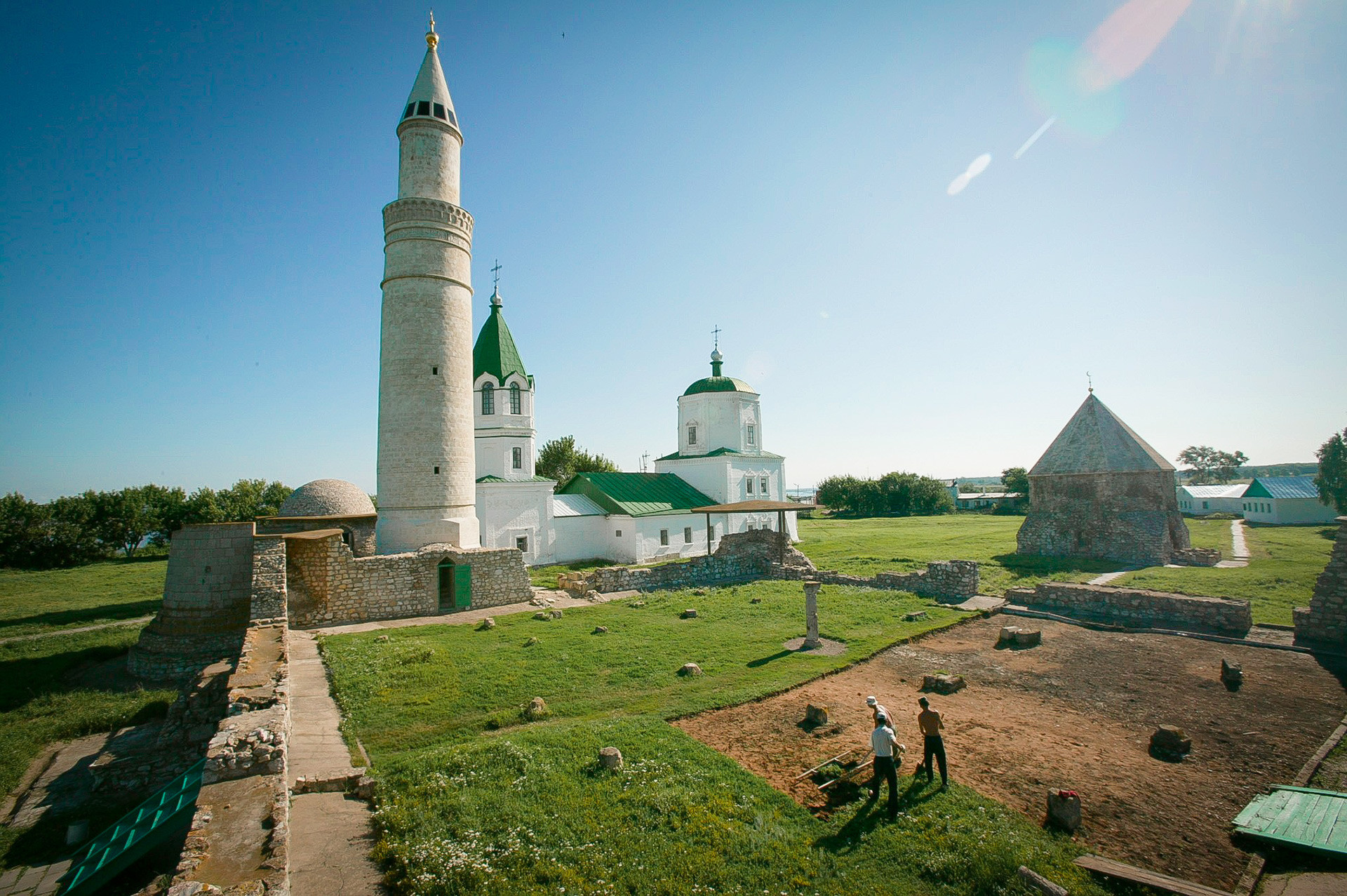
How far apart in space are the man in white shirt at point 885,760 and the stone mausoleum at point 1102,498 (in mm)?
24239

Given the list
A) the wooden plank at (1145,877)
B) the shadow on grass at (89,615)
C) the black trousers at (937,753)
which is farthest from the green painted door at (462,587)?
the wooden plank at (1145,877)

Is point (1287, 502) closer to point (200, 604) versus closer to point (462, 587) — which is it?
point (462, 587)

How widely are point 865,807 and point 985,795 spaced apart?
1571mm

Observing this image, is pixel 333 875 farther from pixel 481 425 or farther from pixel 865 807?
pixel 481 425

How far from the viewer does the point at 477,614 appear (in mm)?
18266

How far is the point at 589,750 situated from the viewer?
327 inches

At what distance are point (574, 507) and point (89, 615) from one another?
19.6 m

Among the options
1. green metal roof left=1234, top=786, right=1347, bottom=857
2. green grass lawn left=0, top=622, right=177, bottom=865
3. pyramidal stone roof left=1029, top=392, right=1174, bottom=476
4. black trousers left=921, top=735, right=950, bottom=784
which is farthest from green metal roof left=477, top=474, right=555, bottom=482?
green metal roof left=1234, top=786, right=1347, bottom=857

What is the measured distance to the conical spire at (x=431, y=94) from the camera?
19.5m

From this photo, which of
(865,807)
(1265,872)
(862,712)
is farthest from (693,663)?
(1265,872)

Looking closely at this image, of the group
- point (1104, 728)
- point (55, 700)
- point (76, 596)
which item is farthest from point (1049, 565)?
point (76, 596)

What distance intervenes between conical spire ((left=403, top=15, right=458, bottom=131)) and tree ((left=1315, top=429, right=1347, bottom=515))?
58.9 m

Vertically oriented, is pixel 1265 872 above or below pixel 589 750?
below

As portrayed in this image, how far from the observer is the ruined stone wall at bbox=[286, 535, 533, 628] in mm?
16500
